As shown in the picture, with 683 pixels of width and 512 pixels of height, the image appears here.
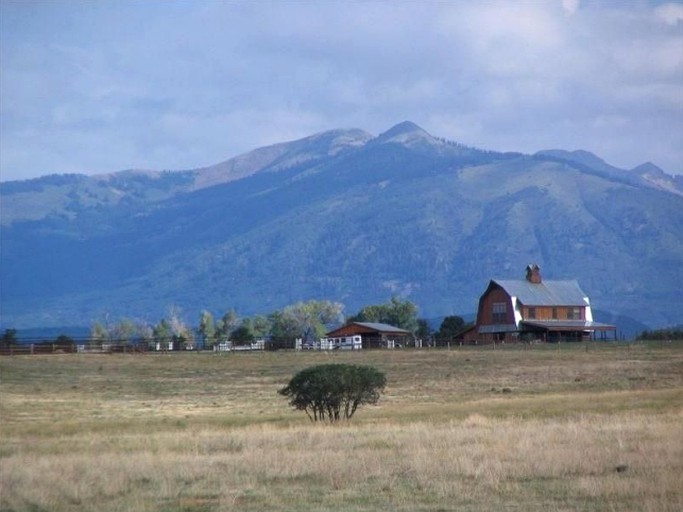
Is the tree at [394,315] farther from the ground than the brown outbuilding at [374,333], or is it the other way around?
the tree at [394,315]

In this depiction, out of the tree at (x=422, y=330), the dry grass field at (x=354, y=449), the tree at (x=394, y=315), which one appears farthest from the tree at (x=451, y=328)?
the dry grass field at (x=354, y=449)

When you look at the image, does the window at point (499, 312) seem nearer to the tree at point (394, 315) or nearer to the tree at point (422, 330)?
the tree at point (422, 330)

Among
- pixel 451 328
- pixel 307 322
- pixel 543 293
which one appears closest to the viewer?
pixel 543 293

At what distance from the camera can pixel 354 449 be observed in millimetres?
26781

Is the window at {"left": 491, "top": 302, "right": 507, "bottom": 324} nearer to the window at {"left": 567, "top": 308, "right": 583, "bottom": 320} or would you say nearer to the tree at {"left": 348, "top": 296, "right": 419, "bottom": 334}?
the window at {"left": 567, "top": 308, "right": 583, "bottom": 320}

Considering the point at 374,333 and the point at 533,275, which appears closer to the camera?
the point at 374,333

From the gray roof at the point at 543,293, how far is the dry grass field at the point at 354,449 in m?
70.8

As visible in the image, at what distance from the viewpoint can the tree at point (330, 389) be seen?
39.2 meters

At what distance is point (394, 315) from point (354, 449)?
5174 inches

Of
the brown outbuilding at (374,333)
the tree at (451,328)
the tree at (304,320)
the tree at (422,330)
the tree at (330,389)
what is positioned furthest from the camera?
the tree at (304,320)

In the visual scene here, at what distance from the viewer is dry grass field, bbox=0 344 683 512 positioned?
1952 cm

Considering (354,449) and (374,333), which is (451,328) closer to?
(374,333)

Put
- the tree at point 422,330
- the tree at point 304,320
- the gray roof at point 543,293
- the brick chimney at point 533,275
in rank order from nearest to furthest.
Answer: the gray roof at point 543,293 < the brick chimney at point 533,275 < the tree at point 422,330 < the tree at point 304,320

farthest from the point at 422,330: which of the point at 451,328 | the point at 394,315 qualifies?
the point at 394,315
